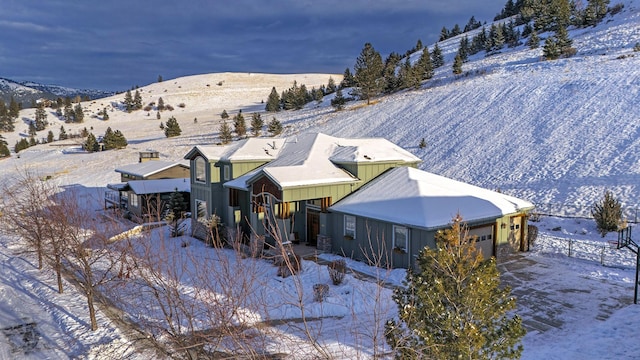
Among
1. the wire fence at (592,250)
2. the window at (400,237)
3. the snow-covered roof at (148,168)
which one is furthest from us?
the snow-covered roof at (148,168)

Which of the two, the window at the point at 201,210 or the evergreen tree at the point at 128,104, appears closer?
the window at the point at 201,210

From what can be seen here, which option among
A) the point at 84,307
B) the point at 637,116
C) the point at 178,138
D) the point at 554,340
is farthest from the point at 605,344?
the point at 178,138

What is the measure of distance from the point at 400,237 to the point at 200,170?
43.5ft

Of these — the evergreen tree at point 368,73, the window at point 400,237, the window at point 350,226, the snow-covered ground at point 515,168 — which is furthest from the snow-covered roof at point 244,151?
the evergreen tree at point 368,73

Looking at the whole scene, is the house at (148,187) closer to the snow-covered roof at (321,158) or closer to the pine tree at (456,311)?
the snow-covered roof at (321,158)

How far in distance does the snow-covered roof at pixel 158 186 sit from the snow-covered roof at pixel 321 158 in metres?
10.3

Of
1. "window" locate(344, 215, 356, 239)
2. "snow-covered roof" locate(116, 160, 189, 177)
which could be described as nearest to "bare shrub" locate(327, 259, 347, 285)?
"window" locate(344, 215, 356, 239)

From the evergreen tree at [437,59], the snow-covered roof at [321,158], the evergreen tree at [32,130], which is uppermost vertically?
the evergreen tree at [437,59]

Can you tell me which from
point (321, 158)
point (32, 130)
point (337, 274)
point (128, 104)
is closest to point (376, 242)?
point (337, 274)

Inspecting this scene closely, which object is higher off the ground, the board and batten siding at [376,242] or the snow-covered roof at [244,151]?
the snow-covered roof at [244,151]

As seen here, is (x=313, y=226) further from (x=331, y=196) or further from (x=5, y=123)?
(x=5, y=123)

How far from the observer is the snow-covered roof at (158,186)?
102ft

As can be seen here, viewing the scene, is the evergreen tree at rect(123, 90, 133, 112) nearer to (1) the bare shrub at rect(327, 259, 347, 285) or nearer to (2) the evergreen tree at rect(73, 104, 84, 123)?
(2) the evergreen tree at rect(73, 104, 84, 123)

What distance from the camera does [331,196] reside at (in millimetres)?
21438
